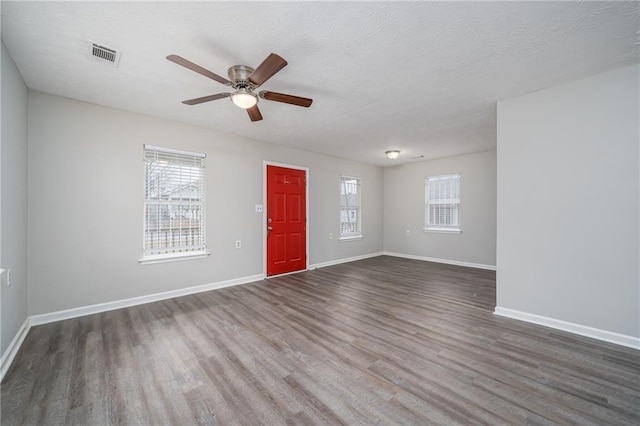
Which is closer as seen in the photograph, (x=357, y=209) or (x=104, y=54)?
(x=104, y=54)

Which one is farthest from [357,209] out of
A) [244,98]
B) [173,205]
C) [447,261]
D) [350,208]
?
[244,98]

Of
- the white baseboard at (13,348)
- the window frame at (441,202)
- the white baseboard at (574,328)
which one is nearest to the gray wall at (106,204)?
the white baseboard at (13,348)

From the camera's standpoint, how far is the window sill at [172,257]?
3.52 m

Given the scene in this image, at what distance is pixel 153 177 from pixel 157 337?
2153 millimetres

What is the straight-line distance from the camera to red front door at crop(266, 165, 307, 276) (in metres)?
4.89

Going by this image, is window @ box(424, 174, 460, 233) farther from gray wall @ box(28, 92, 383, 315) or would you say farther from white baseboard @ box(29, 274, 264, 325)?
white baseboard @ box(29, 274, 264, 325)

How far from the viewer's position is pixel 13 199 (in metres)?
2.34

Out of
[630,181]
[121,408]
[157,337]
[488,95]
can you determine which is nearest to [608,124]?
[630,181]

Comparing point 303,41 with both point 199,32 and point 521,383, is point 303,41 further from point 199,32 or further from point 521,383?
point 521,383

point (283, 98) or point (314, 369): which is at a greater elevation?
point (283, 98)

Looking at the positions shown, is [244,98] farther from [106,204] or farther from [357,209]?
[357,209]

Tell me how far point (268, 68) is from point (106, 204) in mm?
2818

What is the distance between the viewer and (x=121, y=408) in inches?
64.2

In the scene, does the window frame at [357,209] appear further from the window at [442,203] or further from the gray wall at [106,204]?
the gray wall at [106,204]
